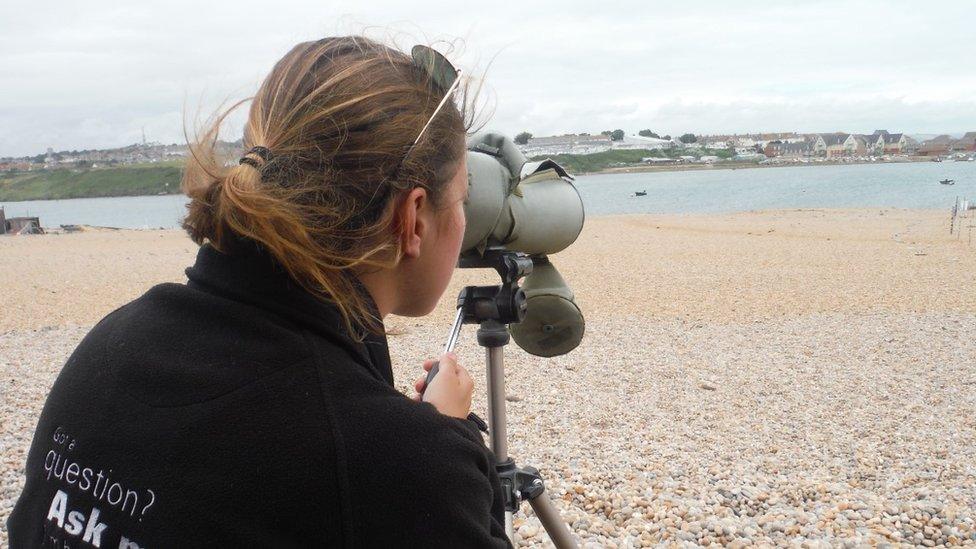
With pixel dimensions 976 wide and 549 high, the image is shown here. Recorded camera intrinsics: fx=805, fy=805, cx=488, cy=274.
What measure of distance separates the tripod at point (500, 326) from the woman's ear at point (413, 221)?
2.15 ft

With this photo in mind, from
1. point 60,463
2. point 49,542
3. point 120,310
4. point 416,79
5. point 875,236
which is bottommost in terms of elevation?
point 875,236

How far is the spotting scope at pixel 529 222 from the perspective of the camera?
1.91m

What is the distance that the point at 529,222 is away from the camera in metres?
2.08

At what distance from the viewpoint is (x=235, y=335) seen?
1154 mm

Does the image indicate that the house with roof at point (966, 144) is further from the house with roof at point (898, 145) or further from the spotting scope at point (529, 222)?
the spotting scope at point (529, 222)

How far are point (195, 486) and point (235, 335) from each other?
21cm

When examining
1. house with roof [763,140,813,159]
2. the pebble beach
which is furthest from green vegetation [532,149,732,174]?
house with roof [763,140,813,159]

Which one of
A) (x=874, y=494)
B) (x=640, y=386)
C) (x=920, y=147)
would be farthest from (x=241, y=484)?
(x=920, y=147)

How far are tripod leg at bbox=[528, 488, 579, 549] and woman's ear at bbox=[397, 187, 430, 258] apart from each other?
113 cm

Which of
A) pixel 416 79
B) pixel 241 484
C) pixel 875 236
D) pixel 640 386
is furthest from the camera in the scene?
pixel 875 236

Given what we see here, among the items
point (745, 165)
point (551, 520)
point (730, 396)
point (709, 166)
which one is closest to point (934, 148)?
point (745, 165)

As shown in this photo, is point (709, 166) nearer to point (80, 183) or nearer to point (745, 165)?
point (745, 165)

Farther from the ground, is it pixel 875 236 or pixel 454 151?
pixel 454 151

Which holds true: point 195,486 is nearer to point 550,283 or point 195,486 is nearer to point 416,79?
point 416,79
